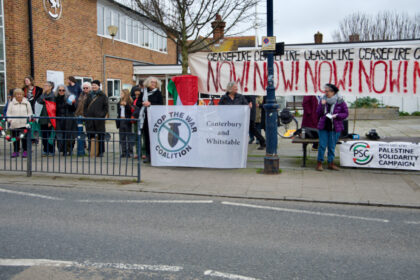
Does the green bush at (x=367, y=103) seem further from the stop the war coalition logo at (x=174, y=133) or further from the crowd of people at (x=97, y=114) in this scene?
the stop the war coalition logo at (x=174, y=133)

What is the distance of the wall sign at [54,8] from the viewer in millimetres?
18672

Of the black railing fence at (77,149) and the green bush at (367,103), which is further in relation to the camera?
the green bush at (367,103)

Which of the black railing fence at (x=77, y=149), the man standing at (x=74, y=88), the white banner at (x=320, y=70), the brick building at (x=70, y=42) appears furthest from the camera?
the brick building at (x=70, y=42)

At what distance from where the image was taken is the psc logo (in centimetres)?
848

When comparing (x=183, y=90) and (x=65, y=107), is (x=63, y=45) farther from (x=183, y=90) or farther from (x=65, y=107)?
(x=183, y=90)

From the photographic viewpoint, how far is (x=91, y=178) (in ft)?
26.1

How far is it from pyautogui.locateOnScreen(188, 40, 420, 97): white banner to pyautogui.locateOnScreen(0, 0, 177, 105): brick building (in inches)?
274

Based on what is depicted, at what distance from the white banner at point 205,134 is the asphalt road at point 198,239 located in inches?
74.0

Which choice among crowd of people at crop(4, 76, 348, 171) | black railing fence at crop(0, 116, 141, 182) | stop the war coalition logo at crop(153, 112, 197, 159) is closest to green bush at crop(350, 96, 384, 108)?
crowd of people at crop(4, 76, 348, 171)

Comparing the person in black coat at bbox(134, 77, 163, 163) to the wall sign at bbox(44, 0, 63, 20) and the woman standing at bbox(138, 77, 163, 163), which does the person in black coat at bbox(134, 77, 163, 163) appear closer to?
the woman standing at bbox(138, 77, 163, 163)

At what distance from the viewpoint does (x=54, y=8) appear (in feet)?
63.0

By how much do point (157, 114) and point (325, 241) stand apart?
192 inches

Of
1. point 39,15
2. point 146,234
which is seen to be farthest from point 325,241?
point 39,15

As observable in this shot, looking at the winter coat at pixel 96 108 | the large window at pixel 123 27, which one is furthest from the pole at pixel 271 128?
the large window at pixel 123 27
